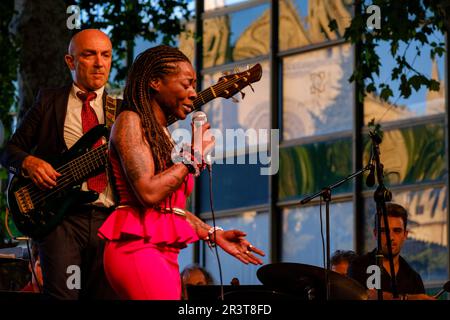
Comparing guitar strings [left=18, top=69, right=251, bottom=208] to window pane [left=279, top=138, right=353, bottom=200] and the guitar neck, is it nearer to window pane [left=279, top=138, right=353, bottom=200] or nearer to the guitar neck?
the guitar neck

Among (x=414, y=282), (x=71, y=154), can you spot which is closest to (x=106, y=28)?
(x=414, y=282)

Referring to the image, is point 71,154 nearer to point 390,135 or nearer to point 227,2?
point 390,135

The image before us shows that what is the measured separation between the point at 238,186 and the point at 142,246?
37.2ft

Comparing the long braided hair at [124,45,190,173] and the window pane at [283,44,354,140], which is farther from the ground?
the window pane at [283,44,354,140]

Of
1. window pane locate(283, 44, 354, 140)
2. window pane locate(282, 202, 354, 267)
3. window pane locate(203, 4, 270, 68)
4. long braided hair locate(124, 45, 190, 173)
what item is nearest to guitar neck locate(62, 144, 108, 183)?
long braided hair locate(124, 45, 190, 173)

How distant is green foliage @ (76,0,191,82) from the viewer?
13609 mm

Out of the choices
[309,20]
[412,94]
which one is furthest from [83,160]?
[309,20]

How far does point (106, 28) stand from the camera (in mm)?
13898

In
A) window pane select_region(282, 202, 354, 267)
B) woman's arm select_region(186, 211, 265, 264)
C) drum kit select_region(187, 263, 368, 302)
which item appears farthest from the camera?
window pane select_region(282, 202, 354, 267)

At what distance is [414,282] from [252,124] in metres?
8.08

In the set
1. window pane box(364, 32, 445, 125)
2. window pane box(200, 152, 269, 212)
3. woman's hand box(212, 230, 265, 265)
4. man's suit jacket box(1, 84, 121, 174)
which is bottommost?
woman's hand box(212, 230, 265, 265)

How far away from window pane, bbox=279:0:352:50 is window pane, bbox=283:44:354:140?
198mm

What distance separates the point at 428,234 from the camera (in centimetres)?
1399

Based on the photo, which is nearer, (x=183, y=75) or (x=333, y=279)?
(x=183, y=75)
